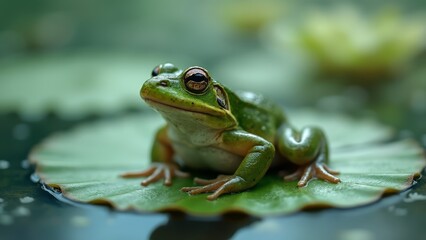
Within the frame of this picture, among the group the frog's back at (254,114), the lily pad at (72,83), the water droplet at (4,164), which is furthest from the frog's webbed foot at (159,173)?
the lily pad at (72,83)

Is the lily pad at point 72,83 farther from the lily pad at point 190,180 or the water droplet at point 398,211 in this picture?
the water droplet at point 398,211

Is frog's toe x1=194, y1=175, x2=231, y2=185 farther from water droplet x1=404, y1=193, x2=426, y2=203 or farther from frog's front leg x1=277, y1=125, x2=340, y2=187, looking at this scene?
water droplet x1=404, y1=193, x2=426, y2=203

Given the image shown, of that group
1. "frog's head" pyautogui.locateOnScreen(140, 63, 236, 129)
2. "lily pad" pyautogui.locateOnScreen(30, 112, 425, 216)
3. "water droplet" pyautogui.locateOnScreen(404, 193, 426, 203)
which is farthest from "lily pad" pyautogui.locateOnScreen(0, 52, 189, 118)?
"water droplet" pyautogui.locateOnScreen(404, 193, 426, 203)

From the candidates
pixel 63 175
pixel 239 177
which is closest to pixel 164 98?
pixel 239 177

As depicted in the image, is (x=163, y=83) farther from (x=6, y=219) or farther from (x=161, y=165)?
(x=6, y=219)

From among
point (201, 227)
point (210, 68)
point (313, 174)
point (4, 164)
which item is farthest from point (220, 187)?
point (210, 68)

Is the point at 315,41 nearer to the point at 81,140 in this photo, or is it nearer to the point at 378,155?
the point at 378,155
